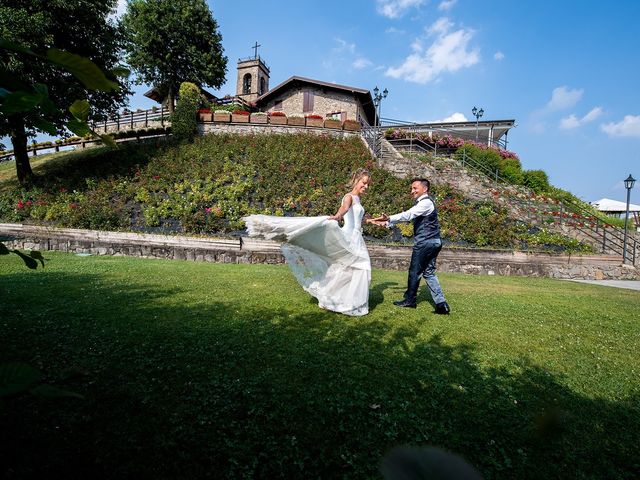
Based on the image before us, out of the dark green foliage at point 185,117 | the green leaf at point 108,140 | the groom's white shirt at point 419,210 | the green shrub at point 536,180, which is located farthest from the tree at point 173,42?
the green leaf at point 108,140

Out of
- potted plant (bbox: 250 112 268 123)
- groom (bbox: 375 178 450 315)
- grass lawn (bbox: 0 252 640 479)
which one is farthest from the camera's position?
potted plant (bbox: 250 112 268 123)

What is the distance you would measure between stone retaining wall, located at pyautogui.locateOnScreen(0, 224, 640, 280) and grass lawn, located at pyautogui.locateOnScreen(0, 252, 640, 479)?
17.9ft

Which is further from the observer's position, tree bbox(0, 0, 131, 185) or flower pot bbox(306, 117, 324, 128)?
flower pot bbox(306, 117, 324, 128)

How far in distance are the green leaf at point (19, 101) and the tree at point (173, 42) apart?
34282 mm

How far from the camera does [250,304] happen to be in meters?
5.75

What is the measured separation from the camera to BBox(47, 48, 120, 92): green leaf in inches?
33.3

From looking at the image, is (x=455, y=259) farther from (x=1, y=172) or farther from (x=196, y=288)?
(x=1, y=172)

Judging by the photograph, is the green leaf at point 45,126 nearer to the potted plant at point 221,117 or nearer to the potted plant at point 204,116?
the potted plant at point 221,117

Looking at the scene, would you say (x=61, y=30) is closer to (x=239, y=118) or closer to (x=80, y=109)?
(x=239, y=118)

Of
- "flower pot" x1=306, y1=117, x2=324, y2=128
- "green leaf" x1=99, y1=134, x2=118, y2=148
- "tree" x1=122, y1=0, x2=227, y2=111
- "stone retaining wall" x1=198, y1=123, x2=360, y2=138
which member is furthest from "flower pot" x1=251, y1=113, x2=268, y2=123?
"green leaf" x1=99, y1=134, x2=118, y2=148

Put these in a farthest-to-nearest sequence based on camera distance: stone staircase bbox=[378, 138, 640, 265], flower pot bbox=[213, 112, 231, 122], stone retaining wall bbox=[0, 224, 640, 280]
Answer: flower pot bbox=[213, 112, 231, 122], stone staircase bbox=[378, 138, 640, 265], stone retaining wall bbox=[0, 224, 640, 280]

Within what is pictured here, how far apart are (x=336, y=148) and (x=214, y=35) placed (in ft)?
68.6

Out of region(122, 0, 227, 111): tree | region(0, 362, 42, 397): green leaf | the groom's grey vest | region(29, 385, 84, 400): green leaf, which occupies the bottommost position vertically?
region(29, 385, 84, 400): green leaf

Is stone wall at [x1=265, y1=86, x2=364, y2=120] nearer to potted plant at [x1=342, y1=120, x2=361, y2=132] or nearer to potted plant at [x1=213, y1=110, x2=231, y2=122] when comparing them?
potted plant at [x1=342, y1=120, x2=361, y2=132]
